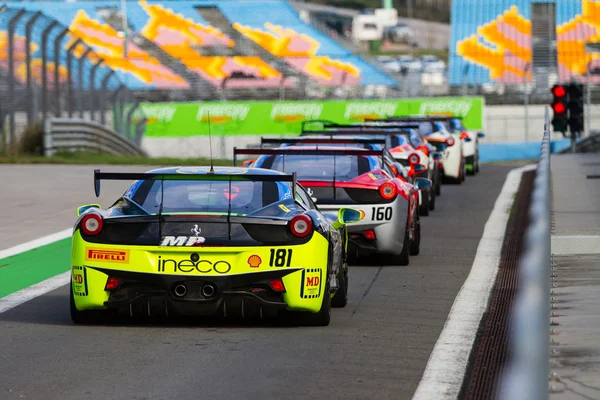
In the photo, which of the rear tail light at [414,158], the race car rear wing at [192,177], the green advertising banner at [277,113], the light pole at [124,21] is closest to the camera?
the race car rear wing at [192,177]

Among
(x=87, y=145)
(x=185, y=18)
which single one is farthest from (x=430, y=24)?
(x=87, y=145)

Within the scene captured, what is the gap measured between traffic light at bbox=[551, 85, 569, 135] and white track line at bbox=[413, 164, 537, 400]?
1898cm

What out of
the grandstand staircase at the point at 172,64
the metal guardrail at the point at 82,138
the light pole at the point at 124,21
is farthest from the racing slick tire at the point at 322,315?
the light pole at the point at 124,21

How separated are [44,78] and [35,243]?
16.5 m

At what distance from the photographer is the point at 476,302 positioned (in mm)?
10016

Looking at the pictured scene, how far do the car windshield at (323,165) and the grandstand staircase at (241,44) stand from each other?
43597 millimetres

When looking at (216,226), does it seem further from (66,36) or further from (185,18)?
(185,18)

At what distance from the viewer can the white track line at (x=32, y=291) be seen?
9938 mm

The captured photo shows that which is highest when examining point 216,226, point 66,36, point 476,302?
point 66,36

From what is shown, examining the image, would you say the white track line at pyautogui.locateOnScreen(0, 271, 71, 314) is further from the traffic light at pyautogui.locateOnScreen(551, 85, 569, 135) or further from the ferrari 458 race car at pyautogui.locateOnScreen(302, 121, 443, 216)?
the traffic light at pyautogui.locateOnScreen(551, 85, 569, 135)

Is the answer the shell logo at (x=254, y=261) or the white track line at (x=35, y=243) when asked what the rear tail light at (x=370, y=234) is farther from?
the shell logo at (x=254, y=261)

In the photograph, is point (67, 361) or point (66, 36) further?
point (66, 36)

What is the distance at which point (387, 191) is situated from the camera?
41.1ft

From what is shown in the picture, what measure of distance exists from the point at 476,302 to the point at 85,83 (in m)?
24.5
